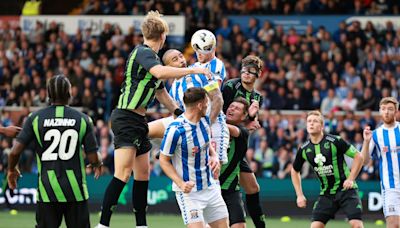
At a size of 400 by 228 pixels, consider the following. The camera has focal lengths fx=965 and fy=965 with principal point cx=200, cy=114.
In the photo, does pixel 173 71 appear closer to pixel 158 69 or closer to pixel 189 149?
pixel 158 69

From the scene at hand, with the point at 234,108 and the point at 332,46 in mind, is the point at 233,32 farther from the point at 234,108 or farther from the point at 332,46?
the point at 234,108

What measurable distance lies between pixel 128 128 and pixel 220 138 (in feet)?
3.15

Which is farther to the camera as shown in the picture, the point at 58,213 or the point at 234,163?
the point at 234,163

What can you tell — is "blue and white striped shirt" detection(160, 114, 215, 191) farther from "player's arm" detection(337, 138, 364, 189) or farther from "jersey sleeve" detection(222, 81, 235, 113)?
"player's arm" detection(337, 138, 364, 189)

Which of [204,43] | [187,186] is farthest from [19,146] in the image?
[204,43]

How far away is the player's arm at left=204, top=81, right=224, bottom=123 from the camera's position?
984 centimetres

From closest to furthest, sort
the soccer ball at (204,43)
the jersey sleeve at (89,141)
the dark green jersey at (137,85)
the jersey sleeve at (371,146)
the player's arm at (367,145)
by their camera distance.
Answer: the jersey sleeve at (89,141)
the dark green jersey at (137,85)
the soccer ball at (204,43)
the player's arm at (367,145)
the jersey sleeve at (371,146)

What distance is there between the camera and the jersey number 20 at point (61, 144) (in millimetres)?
8375

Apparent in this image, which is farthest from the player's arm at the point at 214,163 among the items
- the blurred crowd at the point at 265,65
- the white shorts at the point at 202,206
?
Answer: the blurred crowd at the point at 265,65

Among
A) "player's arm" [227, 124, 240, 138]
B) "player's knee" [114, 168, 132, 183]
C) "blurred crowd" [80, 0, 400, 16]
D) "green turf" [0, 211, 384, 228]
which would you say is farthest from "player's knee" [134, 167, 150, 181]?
"blurred crowd" [80, 0, 400, 16]

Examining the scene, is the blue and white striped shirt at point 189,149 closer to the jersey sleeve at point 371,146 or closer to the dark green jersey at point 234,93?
the dark green jersey at point 234,93

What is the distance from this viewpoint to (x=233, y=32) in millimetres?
22125

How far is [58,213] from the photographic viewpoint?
8.55 meters

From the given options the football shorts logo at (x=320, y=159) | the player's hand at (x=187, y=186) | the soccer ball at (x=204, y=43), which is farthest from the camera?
the football shorts logo at (x=320, y=159)
